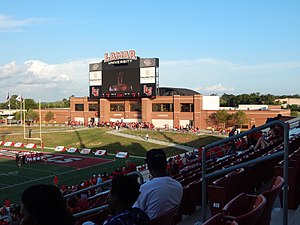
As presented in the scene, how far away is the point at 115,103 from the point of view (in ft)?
238

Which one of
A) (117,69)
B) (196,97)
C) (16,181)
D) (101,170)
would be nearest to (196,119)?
(196,97)

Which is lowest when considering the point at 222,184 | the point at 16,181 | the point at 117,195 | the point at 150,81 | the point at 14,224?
the point at 16,181

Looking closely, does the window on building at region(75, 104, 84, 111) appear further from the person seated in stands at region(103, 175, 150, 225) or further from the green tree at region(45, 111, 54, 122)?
the person seated in stands at region(103, 175, 150, 225)

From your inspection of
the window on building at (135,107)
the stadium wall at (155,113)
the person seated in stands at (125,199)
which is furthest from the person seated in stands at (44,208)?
the window on building at (135,107)

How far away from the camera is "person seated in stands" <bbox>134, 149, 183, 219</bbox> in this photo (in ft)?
11.4

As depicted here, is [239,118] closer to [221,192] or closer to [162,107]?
[162,107]

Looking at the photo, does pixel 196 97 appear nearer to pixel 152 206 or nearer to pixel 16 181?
pixel 16 181

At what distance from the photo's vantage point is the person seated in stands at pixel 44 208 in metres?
2.35

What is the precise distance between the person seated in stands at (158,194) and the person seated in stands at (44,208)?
1.17 m

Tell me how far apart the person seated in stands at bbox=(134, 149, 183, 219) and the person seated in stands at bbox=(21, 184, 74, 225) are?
3.83ft

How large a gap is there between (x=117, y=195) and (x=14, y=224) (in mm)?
4148

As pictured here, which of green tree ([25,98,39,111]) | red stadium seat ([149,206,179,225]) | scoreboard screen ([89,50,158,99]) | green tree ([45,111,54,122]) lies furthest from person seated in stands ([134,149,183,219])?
green tree ([25,98,39,111])

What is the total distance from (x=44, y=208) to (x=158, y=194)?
142 centimetres

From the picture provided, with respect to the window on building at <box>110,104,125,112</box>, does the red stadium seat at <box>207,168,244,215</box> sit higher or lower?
lower
